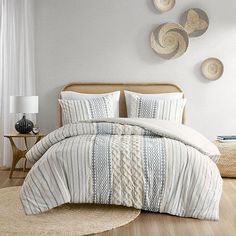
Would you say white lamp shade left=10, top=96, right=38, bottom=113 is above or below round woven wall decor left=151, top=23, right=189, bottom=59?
below

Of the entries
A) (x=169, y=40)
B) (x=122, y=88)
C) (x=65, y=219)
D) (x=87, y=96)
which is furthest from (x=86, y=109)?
(x=65, y=219)

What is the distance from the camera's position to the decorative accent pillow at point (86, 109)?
4816mm

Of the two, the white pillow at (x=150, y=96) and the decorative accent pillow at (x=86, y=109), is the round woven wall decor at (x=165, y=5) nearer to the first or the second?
the white pillow at (x=150, y=96)

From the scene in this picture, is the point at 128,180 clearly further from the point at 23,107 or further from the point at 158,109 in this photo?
the point at 23,107

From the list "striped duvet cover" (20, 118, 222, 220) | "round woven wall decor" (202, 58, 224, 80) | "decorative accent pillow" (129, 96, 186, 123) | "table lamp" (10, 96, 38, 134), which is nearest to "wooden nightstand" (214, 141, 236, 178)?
"decorative accent pillow" (129, 96, 186, 123)

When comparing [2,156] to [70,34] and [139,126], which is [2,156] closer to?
[70,34]

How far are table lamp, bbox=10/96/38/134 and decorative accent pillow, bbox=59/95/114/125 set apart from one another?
0.39 meters

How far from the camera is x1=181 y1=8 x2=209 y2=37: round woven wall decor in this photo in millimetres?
5176

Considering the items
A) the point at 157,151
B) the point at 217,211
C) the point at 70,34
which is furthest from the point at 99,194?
the point at 70,34

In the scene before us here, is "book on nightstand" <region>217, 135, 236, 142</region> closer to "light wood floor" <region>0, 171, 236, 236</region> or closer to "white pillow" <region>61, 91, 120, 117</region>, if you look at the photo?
"white pillow" <region>61, 91, 120, 117</region>

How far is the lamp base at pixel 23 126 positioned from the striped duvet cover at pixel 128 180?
4.57ft

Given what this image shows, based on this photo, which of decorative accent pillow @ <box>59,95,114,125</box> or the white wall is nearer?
decorative accent pillow @ <box>59,95,114,125</box>

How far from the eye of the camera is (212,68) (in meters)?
5.23

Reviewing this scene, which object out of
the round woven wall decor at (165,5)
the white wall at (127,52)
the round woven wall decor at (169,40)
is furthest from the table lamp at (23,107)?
the round woven wall decor at (165,5)
